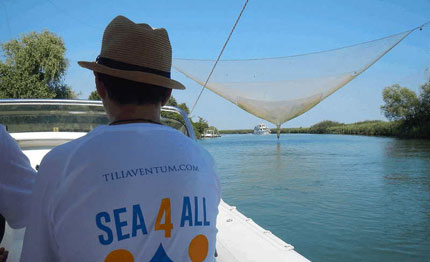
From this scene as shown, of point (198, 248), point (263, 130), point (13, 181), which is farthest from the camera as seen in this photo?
point (263, 130)

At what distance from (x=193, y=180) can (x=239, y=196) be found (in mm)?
11157

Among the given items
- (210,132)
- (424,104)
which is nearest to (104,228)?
(424,104)

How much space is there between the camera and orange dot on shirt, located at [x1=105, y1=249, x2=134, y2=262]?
34.4 inches

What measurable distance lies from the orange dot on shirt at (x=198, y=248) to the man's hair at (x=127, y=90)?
1.31 feet

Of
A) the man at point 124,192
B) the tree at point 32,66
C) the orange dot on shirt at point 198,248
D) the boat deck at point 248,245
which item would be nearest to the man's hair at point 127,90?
the man at point 124,192

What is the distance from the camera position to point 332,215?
905 cm

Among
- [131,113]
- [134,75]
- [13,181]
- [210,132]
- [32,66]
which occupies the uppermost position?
[32,66]

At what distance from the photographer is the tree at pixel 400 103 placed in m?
54.3

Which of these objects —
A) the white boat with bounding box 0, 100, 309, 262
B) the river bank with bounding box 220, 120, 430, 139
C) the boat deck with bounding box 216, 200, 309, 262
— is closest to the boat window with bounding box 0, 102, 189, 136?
the white boat with bounding box 0, 100, 309, 262

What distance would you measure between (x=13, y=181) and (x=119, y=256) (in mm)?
716

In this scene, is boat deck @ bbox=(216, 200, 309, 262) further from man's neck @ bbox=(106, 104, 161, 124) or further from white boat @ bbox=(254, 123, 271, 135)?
white boat @ bbox=(254, 123, 271, 135)

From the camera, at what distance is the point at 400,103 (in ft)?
192

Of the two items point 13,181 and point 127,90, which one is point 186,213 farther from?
point 13,181

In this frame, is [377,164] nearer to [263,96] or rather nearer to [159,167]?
[263,96]
